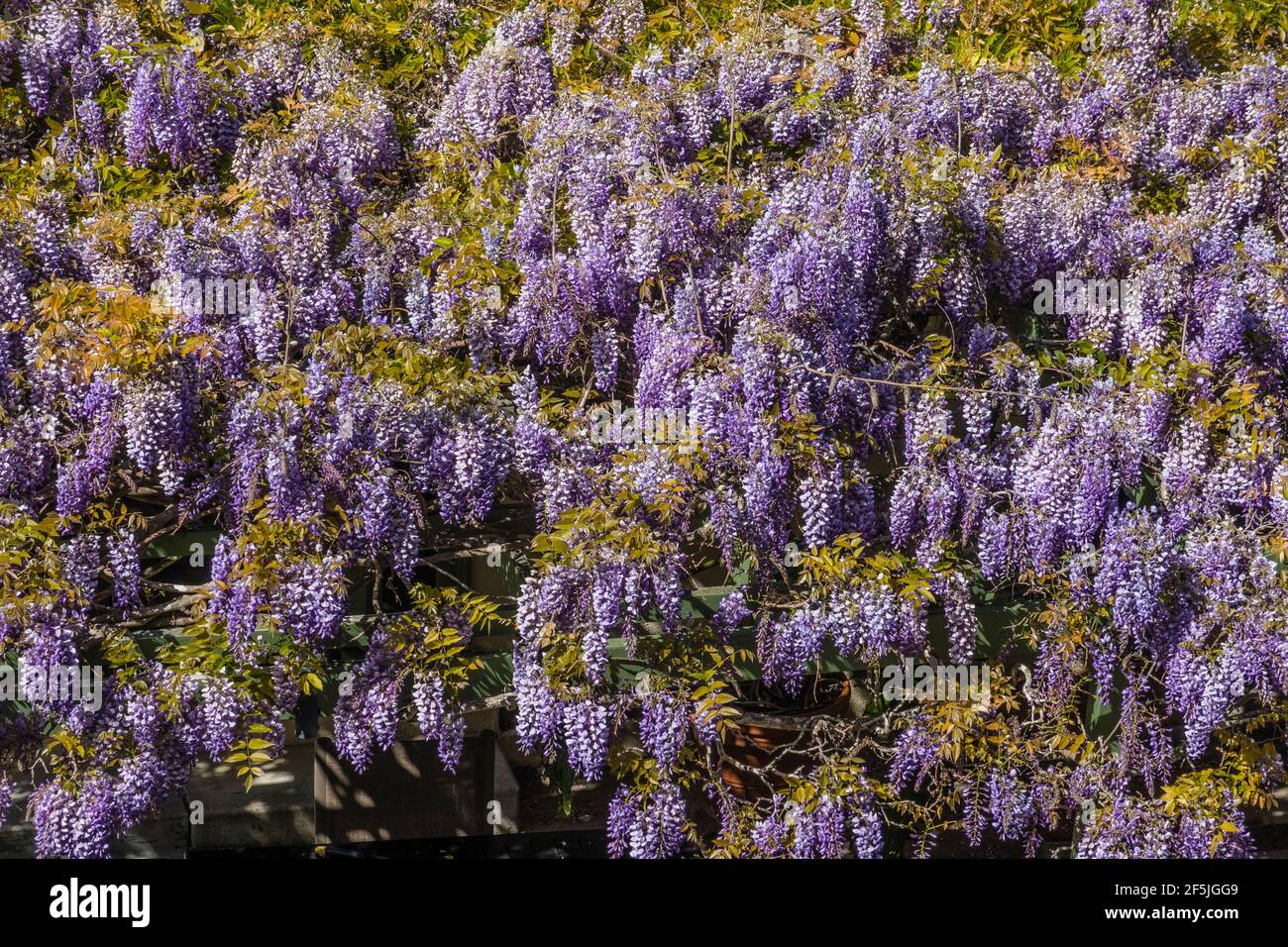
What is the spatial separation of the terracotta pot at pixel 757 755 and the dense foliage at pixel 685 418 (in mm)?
107

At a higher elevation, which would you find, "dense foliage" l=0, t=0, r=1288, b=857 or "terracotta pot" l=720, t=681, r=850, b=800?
"dense foliage" l=0, t=0, r=1288, b=857

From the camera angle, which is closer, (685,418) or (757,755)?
(685,418)

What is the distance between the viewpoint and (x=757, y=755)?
593cm

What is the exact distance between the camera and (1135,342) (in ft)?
18.0

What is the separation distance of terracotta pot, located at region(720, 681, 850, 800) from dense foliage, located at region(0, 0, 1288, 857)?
11 cm

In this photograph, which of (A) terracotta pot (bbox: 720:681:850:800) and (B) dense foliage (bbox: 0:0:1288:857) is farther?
(A) terracotta pot (bbox: 720:681:850:800)

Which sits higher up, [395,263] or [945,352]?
[395,263]

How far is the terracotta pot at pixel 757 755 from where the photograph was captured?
5.83 metres

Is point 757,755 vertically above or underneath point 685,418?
underneath

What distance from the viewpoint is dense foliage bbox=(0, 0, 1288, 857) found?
5.04 meters

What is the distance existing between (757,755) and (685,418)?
5.10 ft
